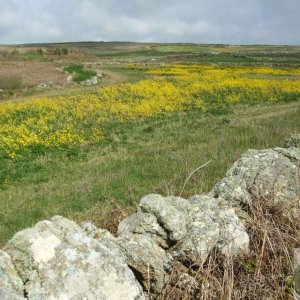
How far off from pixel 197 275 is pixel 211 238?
1.37 feet

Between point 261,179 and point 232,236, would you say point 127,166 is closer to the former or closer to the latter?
point 261,179

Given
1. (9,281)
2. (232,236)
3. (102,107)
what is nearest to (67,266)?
(9,281)

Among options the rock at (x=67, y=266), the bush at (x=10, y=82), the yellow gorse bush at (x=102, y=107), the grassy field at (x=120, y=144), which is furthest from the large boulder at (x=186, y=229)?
the bush at (x=10, y=82)

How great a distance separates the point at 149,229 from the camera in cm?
440

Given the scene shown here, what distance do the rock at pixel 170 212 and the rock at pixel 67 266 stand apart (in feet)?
2.66

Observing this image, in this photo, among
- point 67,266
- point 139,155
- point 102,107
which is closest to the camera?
point 67,266

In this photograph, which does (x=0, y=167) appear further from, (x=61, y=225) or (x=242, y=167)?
(x=61, y=225)

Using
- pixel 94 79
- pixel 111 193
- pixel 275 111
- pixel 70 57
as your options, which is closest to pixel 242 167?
pixel 111 193

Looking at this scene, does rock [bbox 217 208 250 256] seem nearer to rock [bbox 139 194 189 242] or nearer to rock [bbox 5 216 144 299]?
rock [bbox 139 194 189 242]

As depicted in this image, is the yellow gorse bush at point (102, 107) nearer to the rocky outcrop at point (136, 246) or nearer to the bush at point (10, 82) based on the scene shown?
the bush at point (10, 82)

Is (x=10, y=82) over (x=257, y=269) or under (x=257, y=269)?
Answer: under

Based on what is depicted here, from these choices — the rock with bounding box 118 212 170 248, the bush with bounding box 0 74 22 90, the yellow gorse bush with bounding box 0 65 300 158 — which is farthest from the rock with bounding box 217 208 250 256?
the bush with bounding box 0 74 22 90

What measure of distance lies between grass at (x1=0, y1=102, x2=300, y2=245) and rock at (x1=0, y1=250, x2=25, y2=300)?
7.71ft

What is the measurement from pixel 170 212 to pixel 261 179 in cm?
185
